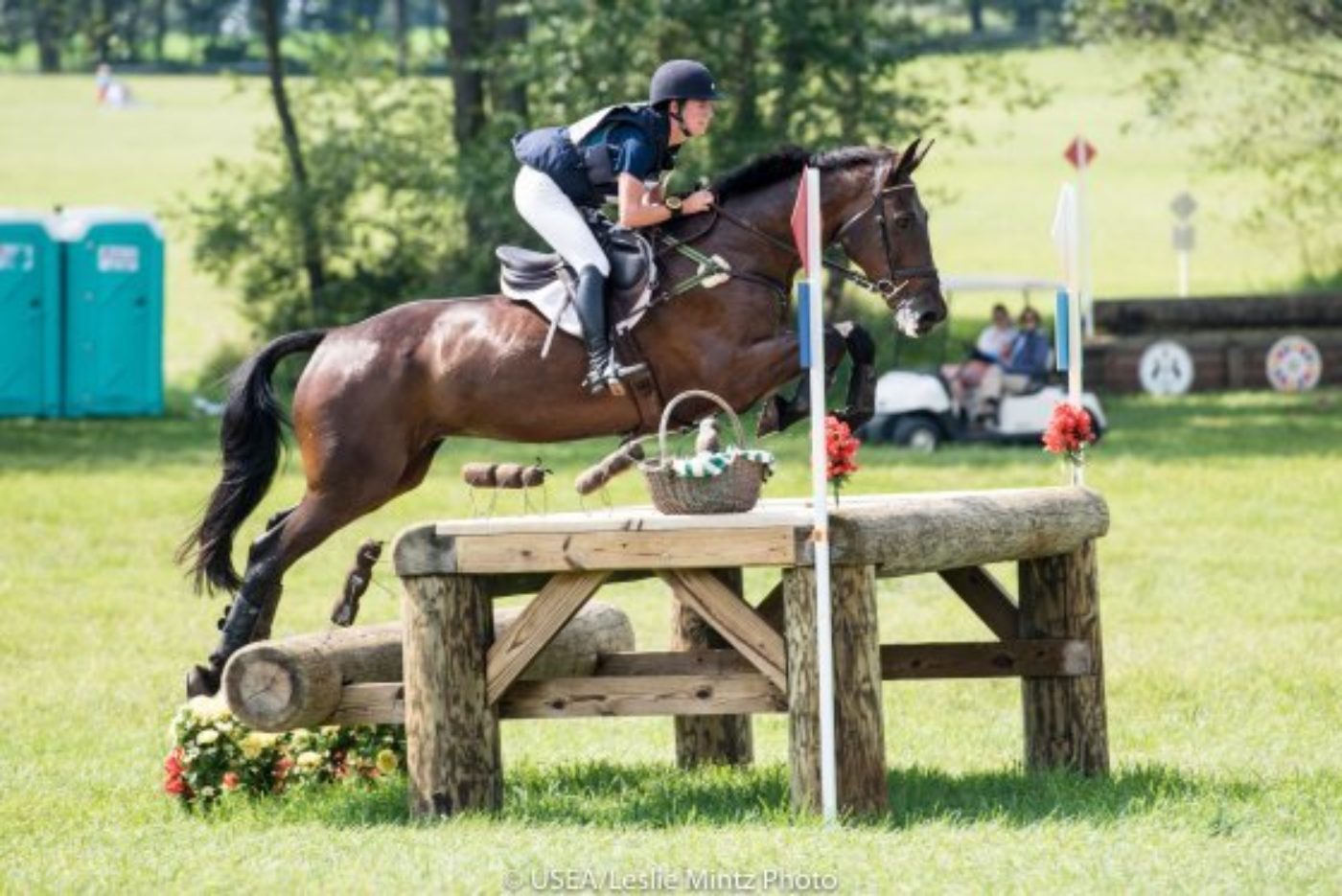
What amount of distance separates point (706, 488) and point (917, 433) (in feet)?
46.8

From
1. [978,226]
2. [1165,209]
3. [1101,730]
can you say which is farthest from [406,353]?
[1165,209]

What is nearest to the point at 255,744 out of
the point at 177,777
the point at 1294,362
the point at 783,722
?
the point at 177,777

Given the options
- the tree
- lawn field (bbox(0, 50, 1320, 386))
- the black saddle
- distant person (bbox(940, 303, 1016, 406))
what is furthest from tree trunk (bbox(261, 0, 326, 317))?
the black saddle

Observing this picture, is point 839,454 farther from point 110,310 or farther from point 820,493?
point 110,310

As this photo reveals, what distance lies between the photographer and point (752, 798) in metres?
8.33

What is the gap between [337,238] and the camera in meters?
28.3

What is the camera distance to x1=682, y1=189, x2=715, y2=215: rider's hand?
367 inches

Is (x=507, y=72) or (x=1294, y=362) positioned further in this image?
(x=507, y=72)

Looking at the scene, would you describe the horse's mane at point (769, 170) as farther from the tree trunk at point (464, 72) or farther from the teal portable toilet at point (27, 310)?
the tree trunk at point (464, 72)

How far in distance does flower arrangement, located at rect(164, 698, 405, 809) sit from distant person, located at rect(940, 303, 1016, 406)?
13806mm

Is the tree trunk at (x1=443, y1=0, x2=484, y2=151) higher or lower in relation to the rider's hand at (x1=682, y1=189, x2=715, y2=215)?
higher

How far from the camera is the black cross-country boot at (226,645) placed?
9.14m

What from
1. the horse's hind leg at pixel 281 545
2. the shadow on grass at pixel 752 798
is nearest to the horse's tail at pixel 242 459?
the horse's hind leg at pixel 281 545

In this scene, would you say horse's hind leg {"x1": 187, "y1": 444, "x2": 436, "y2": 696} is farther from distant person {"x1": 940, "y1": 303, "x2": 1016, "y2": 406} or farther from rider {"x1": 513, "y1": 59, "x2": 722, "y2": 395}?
distant person {"x1": 940, "y1": 303, "x2": 1016, "y2": 406}
